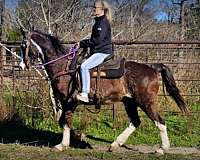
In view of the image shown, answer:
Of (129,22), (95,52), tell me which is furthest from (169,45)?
(129,22)

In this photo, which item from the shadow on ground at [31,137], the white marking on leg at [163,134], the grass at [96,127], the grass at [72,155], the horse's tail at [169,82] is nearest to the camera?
the grass at [72,155]

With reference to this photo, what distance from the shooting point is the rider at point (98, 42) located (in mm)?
8617

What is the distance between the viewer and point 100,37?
340 inches

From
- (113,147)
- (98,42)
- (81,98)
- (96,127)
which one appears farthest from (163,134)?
(96,127)

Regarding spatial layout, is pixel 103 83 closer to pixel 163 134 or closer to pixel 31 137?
pixel 163 134

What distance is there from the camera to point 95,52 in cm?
877

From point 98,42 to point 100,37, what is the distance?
0.36 ft

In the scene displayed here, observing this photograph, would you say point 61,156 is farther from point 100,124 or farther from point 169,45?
point 169,45

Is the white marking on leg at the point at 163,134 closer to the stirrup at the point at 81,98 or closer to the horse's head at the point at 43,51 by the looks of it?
the stirrup at the point at 81,98

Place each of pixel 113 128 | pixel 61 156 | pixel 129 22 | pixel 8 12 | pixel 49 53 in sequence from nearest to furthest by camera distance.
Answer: pixel 61 156
pixel 49 53
pixel 113 128
pixel 8 12
pixel 129 22

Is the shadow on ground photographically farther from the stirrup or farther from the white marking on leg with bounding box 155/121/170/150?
the white marking on leg with bounding box 155/121/170/150

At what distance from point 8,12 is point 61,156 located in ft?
35.9

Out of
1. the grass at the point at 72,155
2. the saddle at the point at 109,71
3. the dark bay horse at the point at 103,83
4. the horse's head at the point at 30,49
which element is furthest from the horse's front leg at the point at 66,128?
the horse's head at the point at 30,49

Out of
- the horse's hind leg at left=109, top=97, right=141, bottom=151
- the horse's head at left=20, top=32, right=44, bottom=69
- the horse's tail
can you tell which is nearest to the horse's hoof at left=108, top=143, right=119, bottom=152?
the horse's hind leg at left=109, top=97, right=141, bottom=151
